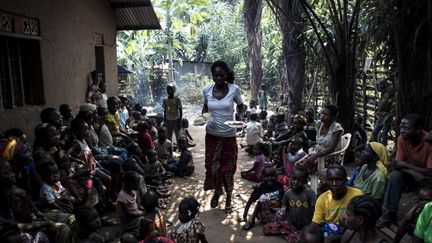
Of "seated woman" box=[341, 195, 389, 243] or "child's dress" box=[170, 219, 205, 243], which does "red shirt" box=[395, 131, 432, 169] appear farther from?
"child's dress" box=[170, 219, 205, 243]

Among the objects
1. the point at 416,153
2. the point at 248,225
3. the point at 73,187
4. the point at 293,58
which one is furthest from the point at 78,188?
the point at 293,58

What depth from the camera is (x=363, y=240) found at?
2.45m

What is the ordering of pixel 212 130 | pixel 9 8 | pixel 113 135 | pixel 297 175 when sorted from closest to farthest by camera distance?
pixel 297 175, pixel 212 130, pixel 9 8, pixel 113 135

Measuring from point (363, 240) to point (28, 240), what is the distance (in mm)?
2345

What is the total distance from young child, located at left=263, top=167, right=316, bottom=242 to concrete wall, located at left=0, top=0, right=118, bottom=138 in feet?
11.6

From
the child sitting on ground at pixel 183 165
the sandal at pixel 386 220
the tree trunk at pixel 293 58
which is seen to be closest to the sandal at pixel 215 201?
the child sitting on ground at pixel 183 165

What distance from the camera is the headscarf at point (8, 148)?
10.6 feet

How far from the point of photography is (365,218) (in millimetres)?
2389

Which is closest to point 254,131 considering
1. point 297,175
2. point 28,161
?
point 297,175

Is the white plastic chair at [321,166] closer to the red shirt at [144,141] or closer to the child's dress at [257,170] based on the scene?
the child's dress at [257,170]

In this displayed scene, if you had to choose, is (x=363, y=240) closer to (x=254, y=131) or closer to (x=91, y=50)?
(x=254, y=131)

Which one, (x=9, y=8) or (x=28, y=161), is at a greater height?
(x=9, y=8)

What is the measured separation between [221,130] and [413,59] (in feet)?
8.88

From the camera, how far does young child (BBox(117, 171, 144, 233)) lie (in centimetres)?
374
